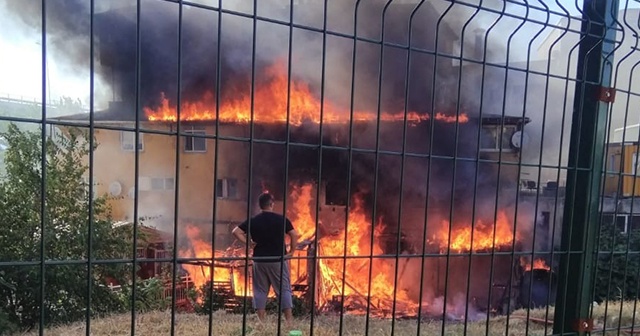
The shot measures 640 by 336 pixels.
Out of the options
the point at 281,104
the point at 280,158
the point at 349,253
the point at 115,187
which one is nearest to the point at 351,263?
the point at 349,253

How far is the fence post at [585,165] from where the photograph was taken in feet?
9.89

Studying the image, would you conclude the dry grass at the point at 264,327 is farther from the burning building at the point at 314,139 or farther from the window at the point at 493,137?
the window at the point at 493,137

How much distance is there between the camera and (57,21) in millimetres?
16859

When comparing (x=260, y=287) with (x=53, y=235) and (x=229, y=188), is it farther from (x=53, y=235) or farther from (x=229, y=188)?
(x=229, y=188)

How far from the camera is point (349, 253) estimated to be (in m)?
10.9

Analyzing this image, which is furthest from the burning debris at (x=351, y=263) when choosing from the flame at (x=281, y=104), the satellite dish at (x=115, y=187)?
the flame at (x=281, y=104)

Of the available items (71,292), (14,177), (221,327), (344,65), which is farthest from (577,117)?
(344,65)

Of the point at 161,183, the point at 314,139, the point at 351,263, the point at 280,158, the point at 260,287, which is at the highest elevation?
the point at 314,139

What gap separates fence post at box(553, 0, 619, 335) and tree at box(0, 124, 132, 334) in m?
7.07

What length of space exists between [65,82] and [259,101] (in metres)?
7.79

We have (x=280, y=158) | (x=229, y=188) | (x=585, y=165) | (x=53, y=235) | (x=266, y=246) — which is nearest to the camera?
(x=585, y=165)

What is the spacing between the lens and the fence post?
9.89ft

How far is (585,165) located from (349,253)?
8.14 m

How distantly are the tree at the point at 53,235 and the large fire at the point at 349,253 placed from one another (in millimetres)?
1944
